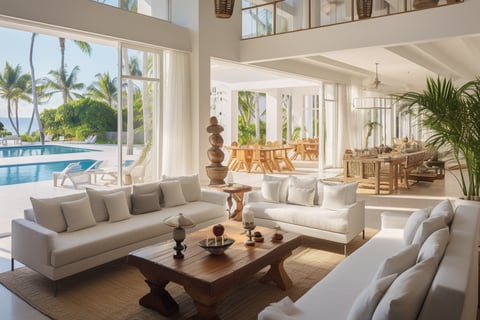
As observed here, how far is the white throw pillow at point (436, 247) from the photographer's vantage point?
229 centimetres

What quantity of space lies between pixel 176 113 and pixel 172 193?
119 inches

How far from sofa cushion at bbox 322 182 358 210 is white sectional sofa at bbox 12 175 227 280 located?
1.59 m

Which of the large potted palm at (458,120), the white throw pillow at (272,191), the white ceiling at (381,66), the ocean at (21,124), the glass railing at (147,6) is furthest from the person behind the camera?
the ocean at (21,124)

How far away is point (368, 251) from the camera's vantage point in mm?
3609

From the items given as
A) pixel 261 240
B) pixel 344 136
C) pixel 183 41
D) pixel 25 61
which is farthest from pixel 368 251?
pixel 25 61

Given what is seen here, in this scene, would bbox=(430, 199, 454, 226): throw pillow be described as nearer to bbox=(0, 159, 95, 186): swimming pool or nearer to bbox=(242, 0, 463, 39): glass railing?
bbox=(242, 0, 463, 39): glass railing

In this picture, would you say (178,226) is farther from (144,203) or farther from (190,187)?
(190,187)

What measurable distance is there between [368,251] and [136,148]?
516 centimetres

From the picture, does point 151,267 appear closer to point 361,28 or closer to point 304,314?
point 304,314

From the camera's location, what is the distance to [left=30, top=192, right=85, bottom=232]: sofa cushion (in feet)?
13.4

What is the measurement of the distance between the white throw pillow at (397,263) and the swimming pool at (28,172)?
11.6 m

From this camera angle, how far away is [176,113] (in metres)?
8.16

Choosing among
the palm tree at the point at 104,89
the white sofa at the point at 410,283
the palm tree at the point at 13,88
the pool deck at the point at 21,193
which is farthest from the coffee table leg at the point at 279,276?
the palm tree at the point at 13,88

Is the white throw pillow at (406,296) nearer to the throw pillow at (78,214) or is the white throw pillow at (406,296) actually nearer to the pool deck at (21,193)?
the throw pillow at (78,214)
